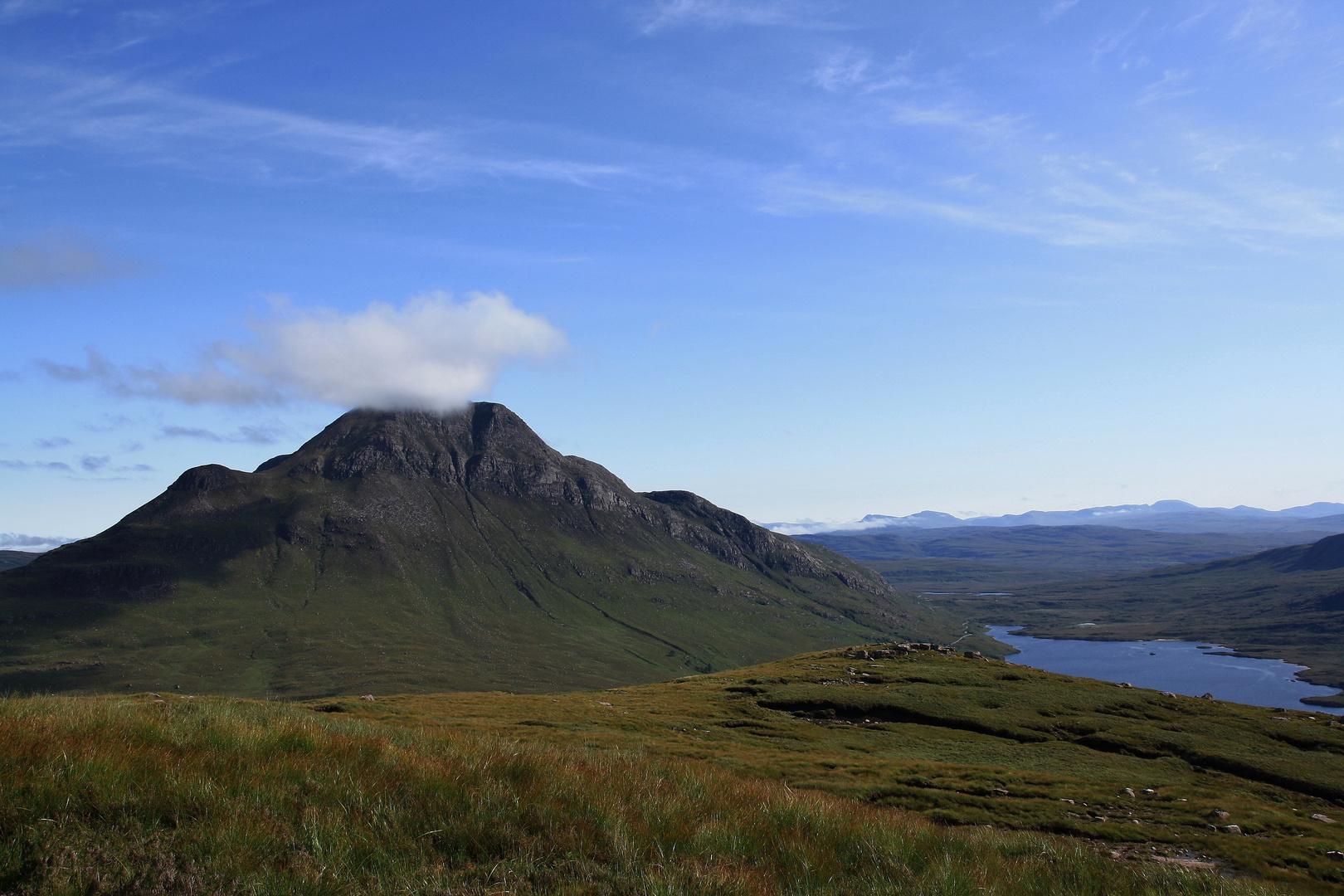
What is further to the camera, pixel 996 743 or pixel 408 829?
pixel 996 743

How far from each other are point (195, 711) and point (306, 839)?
769 cm

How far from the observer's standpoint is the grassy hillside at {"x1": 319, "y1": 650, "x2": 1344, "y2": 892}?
25.9 m

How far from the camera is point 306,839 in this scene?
8156 millimetres

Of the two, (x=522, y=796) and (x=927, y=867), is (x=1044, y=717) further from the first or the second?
(x=522, y=796)

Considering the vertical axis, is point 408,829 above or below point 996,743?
above

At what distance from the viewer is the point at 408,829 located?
888cm

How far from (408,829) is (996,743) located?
145 ft

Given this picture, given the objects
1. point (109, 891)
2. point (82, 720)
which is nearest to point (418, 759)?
point (109, 891)

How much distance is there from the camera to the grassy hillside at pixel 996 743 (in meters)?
25.9

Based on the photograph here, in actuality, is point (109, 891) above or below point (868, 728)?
above

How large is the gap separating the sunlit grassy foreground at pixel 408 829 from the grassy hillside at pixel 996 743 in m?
7.48

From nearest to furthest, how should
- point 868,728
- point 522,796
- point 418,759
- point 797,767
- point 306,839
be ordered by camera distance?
point 306,839, point 522,796, point 418,759, point 797,767, point 868,728

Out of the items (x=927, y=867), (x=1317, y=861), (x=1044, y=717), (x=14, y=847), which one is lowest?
(x=1044, y=717)

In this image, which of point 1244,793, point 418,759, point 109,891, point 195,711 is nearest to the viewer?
point 109,891
